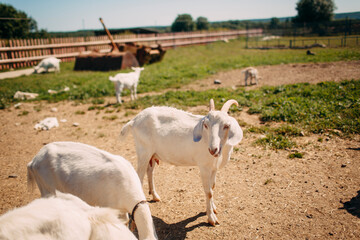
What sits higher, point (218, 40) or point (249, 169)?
point (218, 40)

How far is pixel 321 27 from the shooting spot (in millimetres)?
29891

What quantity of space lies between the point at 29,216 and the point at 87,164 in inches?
53.4

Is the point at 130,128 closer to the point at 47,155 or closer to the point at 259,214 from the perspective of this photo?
the point at 47,155

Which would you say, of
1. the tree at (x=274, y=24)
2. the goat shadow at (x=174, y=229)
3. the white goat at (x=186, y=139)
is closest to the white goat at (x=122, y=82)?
the white goat at (x=186, y=139)

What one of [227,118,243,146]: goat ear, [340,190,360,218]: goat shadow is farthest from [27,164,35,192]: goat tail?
[340,190,360,218]: goat shadow

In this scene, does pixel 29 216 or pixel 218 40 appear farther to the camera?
pixel 218 40

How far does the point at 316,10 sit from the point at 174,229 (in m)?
52.3

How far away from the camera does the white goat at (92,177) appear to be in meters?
3.13

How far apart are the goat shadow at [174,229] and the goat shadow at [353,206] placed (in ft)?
7.64

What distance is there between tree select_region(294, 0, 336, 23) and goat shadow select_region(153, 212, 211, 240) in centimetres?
5040

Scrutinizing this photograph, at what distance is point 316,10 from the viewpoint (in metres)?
44.8

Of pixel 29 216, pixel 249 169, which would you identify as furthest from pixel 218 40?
pixel 29 216

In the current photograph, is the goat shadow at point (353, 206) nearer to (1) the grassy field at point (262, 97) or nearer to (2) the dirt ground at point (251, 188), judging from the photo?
(2) the dirt ground at point (251, 188)

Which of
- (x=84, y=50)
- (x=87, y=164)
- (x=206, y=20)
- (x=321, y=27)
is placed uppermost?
(x=206, y=20)
